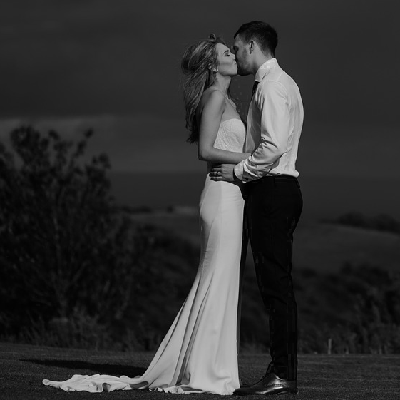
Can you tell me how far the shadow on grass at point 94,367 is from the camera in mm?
8930

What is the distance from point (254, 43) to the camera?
7.34 meters

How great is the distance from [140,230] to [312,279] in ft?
100

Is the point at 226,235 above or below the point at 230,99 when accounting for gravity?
below

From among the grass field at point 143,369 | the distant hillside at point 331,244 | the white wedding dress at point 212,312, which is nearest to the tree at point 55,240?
the grass field at point 143,369

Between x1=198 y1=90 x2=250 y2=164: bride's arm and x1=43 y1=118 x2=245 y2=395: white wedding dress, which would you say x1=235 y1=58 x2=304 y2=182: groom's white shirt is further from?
x1=43 y1=118 x2=245 y2=395: white wedding dress

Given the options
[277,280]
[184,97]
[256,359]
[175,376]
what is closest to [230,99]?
[184,97]

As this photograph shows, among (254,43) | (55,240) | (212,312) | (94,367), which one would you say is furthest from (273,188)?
(55,240)

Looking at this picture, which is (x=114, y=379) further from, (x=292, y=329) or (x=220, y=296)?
(x=292, y=329)

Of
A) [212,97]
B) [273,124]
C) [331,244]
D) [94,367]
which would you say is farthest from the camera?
[331,244]

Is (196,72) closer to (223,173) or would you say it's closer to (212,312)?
(223,173)

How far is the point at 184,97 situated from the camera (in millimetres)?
7941

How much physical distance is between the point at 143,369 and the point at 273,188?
9.57 ft

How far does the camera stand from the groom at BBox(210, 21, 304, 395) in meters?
7.15

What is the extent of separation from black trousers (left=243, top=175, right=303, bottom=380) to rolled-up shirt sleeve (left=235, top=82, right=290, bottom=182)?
0.59 ft
